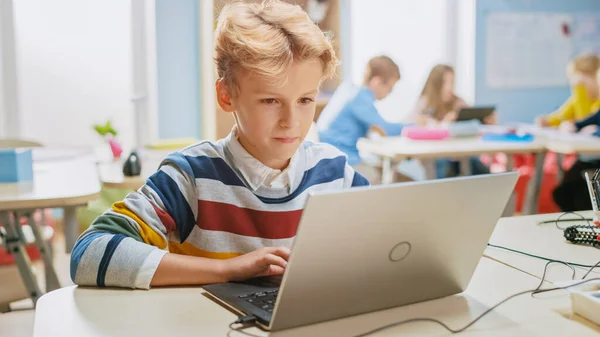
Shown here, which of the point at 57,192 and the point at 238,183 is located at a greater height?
the point at 238,183

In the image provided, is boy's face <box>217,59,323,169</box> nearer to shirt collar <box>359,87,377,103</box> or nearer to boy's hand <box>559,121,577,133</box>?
shirt collar <box>359,87,377,103</box>

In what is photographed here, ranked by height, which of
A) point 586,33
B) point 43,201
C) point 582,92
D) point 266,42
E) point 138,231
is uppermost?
point 586,33

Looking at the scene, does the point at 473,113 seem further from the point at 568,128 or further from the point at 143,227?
the point at 143,227

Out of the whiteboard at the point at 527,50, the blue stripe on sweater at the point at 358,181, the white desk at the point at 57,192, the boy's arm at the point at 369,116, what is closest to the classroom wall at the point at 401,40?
the whiteboard at the point at 527,50

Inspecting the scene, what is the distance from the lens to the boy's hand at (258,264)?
41.7 inches

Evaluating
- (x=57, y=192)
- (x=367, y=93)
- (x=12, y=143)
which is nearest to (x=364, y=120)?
(x=367, y=93)

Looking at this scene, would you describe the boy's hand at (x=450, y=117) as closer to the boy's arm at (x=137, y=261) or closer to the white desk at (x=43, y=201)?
the white desk at (x=43, y=201)

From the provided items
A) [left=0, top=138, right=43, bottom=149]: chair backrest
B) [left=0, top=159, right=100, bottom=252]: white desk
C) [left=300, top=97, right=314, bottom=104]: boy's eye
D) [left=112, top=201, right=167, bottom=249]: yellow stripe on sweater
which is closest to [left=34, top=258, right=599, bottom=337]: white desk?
[left=112, top=201, right=167, bottom=249]: yellow stripe on sweater

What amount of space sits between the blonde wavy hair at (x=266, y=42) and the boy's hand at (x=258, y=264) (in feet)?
0.96

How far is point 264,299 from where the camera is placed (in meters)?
0.98

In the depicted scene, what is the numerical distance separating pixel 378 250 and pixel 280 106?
38cm

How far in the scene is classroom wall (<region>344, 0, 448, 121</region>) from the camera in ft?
17.7

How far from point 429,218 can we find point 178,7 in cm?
414

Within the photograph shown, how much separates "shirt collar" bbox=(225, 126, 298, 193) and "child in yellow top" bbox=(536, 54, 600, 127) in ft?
12.3
